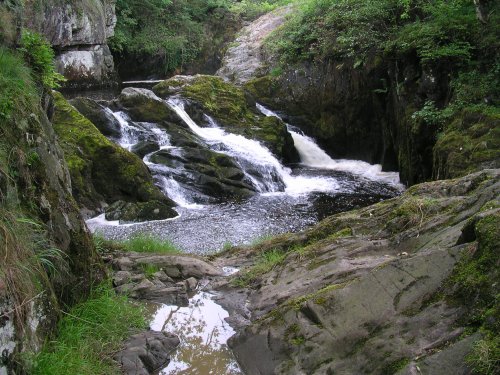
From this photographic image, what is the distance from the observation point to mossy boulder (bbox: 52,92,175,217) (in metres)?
10.6

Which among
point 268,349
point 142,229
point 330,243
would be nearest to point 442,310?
point 268,349

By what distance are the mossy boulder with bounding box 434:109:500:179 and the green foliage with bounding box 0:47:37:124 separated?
7.26 metres

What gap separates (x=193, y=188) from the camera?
12086 millimetres

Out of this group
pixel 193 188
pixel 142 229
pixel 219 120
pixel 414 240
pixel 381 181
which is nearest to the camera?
pixel 414 240

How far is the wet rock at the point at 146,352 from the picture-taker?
12.0 feet

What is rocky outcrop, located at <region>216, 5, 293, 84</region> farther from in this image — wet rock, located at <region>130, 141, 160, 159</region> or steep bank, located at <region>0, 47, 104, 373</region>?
steep bank, located at <region>0, 47, 104, 373</region>

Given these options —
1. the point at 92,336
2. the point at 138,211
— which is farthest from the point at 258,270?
the point at 138,211

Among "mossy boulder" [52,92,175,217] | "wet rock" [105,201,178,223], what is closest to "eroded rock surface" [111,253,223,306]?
"wet rock" [105,201,178,223]

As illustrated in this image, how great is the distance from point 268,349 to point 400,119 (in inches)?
400

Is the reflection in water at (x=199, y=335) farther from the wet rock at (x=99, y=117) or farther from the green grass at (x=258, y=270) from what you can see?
the wet rock at (x=99, y=117)

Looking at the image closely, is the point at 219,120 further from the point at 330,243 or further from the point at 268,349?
the point at 268,349

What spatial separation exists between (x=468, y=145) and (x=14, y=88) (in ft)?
26.0

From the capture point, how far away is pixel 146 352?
383 cm

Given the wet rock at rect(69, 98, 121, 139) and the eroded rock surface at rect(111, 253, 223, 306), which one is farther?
the wet rock at rect(69, 98, 121, 139)
